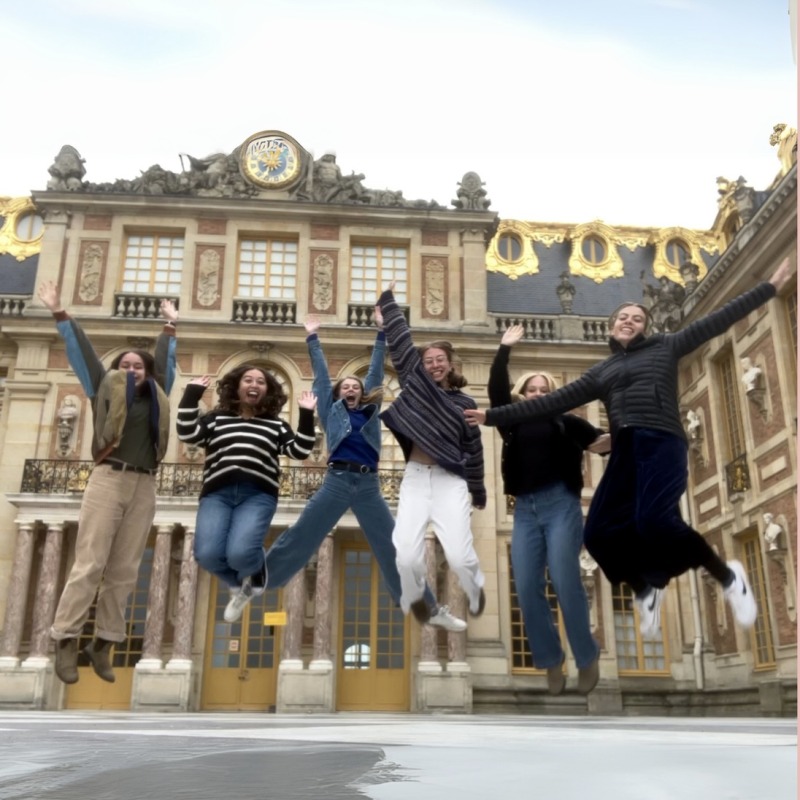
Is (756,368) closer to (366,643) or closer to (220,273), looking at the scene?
(366,643)

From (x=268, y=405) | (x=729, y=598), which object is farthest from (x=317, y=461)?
(x=729, y=598)

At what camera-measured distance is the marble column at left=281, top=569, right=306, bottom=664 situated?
18469 mm

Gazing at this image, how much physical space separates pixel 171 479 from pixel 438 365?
1502 cm

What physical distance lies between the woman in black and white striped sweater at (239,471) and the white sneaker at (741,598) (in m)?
2.66

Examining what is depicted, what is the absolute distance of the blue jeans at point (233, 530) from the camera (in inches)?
213

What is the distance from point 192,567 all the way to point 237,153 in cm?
1044

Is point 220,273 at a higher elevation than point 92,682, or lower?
Answer: higher

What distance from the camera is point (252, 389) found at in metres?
5.69

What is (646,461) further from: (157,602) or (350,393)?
(157,602)

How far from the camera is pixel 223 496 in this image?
559 cm

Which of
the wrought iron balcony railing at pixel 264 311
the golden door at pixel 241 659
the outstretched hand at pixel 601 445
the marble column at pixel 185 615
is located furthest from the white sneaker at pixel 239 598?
the wrought iron balcony railing at pixel 264 311

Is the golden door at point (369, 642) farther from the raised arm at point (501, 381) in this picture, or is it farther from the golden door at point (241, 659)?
the raised arm at point (501, 381)

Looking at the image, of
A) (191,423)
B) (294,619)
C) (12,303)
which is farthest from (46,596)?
(191,423)

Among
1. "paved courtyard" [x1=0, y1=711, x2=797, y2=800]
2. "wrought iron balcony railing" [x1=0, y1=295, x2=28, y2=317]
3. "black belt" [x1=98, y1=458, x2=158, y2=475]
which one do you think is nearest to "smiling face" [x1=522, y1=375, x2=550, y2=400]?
"paved courtyard" [x1=0, y1=711, x2=797, y2=800]
